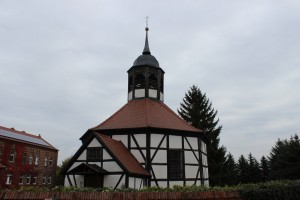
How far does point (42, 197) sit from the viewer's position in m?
10.2

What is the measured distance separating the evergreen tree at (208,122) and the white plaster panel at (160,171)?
15.7 meters

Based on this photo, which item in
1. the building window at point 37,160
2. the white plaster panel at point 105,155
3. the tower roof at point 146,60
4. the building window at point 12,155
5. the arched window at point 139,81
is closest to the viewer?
the white plaster panel at point 105,155

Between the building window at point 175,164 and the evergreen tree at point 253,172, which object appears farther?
the evergreen tree at point 253,172

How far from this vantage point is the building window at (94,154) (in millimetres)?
17469

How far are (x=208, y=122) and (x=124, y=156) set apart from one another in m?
21.6

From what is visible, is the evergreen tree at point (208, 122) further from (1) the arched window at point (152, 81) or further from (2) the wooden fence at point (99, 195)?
(2) the wooden fence at point (99, 195)

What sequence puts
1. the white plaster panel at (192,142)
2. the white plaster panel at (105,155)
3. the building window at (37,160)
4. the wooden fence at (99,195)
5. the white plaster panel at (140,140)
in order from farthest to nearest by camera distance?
the building window at (37,160) < the white plaster panel at (192,142) < the white plaster panel at (140,140) < the white plaster panel at (105,155) < the wooden fence at (99,195)

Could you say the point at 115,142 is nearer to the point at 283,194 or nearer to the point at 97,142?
the point at 97,142

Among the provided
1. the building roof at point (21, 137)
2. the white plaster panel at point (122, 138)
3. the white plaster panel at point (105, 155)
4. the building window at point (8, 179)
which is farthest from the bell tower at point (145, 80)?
the building window at point (8, 179)

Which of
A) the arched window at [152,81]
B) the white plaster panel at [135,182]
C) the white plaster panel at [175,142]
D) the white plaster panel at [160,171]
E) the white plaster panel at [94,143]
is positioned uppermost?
the arched window at [152,81]

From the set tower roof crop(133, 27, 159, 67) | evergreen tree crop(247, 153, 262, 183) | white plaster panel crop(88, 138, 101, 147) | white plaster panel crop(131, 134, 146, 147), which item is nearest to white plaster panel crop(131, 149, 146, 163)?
white plaster panel crop(131, 134, 146, 147)

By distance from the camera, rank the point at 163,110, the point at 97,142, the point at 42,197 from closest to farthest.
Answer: the point at 42,197, the point at 97,142, the point at 163,110

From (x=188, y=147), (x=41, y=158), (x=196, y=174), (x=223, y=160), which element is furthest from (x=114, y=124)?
(x=41, y=158)

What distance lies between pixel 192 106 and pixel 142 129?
20.2 metres
